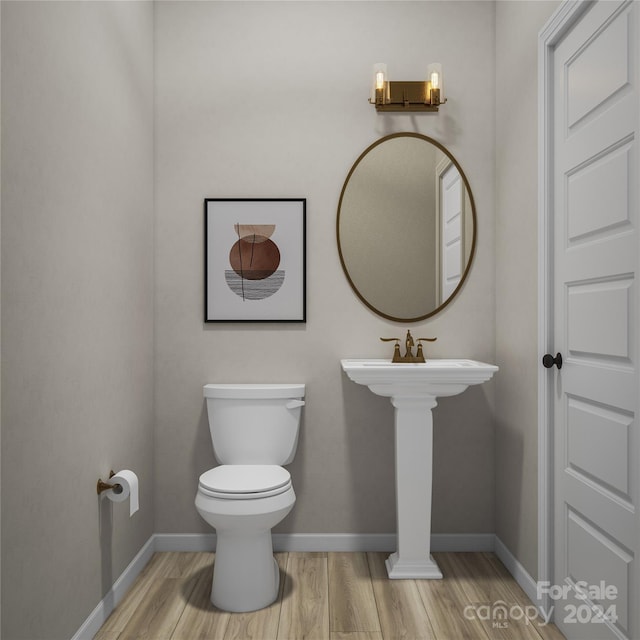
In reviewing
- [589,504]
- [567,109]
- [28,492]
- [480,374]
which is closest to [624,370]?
[589,504]

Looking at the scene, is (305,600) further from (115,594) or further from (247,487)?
(115,594)

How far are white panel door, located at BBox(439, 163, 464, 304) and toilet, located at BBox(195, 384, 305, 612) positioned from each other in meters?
0.88

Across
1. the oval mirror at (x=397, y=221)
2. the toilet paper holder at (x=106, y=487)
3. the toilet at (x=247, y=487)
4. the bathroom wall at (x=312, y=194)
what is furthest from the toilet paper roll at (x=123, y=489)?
the oval mirror at (x=397, y=221)

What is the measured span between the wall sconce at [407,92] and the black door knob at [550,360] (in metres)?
1.26

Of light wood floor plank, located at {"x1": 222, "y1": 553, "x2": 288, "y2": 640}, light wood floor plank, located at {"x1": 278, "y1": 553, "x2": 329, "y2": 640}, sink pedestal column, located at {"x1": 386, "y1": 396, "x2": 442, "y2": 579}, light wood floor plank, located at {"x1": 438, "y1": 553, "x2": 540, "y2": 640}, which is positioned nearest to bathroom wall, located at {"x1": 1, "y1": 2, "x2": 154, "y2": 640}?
light wood floor plank, located at {"x1": 222, "y1": 553, "x2": 288, "y2": 640}

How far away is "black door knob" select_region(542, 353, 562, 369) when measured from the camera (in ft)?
6.09

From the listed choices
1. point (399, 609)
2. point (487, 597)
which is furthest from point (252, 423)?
point (487, 597)

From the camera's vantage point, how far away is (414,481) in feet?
7.34

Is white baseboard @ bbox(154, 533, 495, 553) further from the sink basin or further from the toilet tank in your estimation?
the sink basin

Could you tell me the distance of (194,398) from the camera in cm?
251

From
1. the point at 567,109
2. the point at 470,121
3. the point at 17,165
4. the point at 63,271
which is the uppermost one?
the point at 470,121

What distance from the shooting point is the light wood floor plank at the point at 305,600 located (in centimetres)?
182

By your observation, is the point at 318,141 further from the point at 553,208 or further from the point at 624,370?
the point at 624,370

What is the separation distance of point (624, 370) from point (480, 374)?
686 mm
